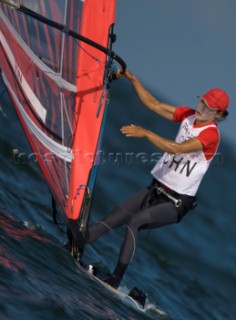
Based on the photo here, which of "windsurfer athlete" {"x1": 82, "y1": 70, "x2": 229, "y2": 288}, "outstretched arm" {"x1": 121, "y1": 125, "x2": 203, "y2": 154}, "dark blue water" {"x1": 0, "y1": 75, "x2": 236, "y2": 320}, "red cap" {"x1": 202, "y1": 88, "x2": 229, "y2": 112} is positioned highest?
"red cap" {"x1": 202, "y1": 88, "x2": 229, "y2": 112}

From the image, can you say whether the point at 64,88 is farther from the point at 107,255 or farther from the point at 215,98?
the point at 107,255

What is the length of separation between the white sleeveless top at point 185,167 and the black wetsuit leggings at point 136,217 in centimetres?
20

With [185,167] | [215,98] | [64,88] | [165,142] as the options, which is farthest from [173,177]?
[64,88]

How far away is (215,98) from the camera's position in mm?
8656

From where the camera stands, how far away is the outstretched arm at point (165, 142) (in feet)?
26.1

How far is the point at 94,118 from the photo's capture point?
9281 millimetres

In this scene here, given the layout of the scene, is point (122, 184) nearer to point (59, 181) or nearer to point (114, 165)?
point (114, 165)

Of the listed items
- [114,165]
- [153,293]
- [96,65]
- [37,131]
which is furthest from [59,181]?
[114,165]

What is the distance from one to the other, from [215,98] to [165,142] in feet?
2.52

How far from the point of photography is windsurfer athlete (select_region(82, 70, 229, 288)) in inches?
343

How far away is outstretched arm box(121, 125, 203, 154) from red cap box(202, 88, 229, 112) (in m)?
0.40

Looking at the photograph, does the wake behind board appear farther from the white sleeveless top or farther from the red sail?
the white sleeveless top

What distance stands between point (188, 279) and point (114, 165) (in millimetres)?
7196

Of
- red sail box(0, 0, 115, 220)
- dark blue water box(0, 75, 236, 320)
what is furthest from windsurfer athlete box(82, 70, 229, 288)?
dark blue water box(0, 75, 236, 320)
